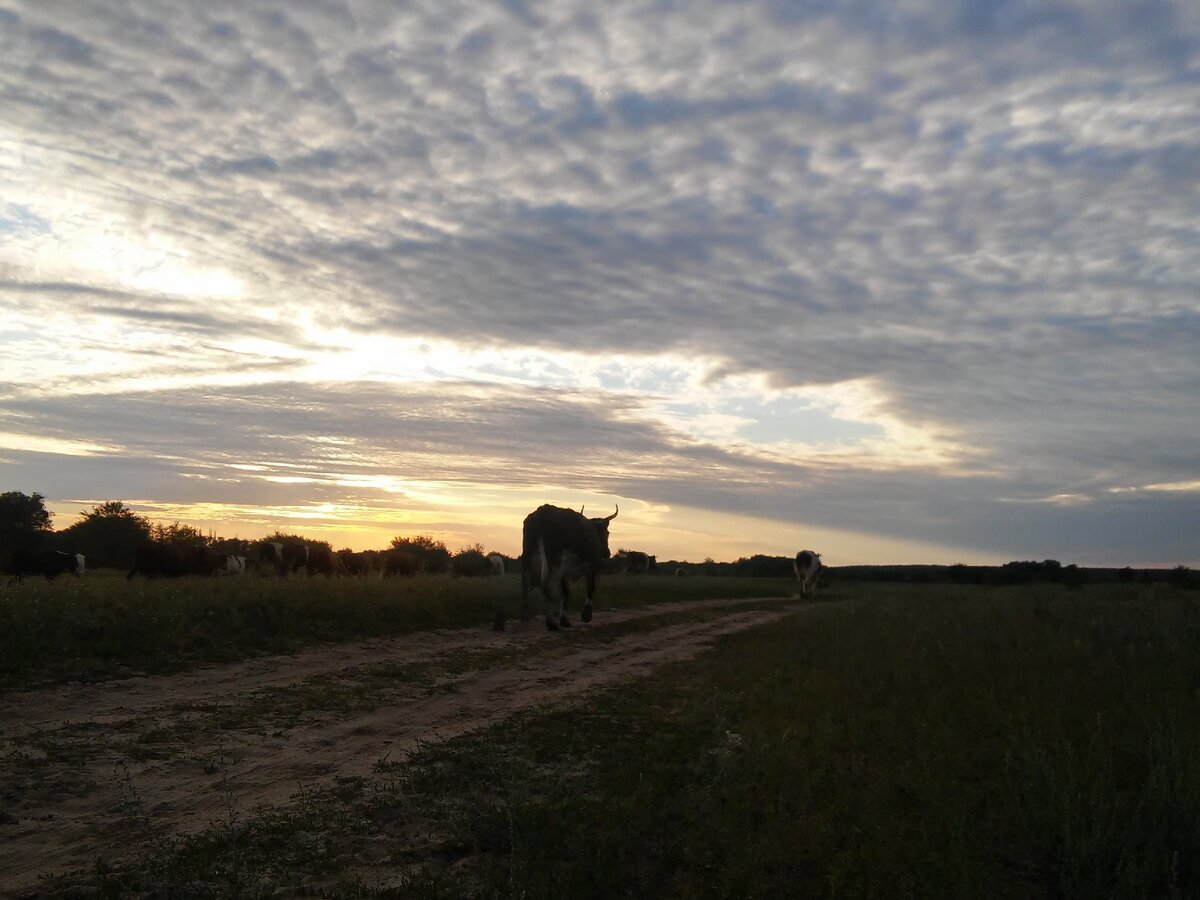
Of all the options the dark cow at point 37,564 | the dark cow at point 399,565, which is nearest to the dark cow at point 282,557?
the dark cow at point 399,565

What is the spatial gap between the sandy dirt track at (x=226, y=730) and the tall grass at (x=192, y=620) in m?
0.70

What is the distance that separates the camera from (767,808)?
609 cm

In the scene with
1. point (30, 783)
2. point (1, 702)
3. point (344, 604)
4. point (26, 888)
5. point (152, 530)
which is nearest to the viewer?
point (26, 888)

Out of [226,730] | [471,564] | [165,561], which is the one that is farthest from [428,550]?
[226,730]

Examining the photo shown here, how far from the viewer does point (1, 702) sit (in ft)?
28.2

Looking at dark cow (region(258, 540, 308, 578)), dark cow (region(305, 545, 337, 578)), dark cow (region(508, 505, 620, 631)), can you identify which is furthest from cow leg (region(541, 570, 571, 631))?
dark cow (region(305, 545, 337, 578))

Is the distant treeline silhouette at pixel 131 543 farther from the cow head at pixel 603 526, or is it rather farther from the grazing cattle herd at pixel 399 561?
the cow head at pixel 603 526

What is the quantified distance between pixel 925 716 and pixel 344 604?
35.6ft

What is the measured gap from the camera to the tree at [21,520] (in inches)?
1560

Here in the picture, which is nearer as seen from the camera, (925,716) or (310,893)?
(310,893)

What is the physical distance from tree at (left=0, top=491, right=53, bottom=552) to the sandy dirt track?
112ft

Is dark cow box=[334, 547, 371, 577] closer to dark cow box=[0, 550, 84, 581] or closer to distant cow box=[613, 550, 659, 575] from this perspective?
dark cow box=[0, 550, 84, 581]

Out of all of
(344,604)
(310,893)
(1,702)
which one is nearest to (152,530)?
(344,604)

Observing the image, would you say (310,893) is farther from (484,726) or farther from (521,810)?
(484,726)
